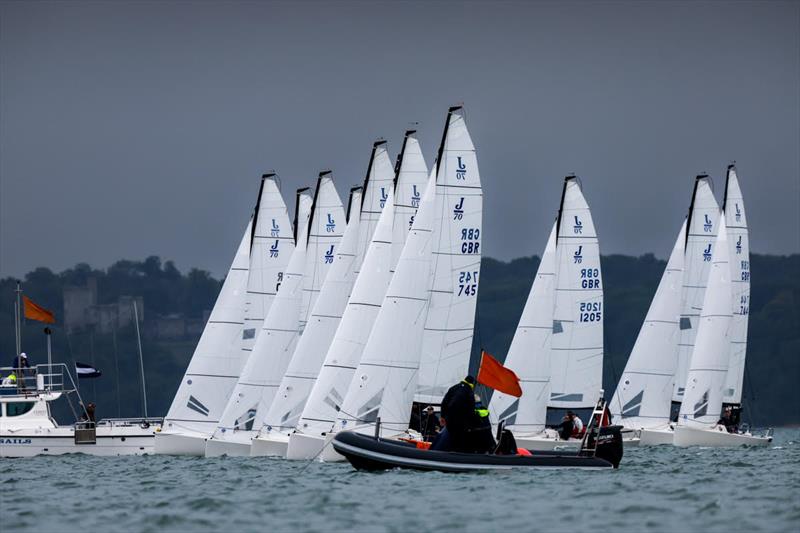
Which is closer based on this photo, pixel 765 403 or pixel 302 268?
pixel 302 268

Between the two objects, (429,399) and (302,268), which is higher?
(302,268)

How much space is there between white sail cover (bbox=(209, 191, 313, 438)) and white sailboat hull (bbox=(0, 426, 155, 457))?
3881 millimetres

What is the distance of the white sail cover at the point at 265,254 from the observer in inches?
1908

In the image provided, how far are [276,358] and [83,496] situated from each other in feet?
53.8

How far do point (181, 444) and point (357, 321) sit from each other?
9318mm

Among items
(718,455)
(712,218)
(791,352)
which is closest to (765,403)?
(791,352)

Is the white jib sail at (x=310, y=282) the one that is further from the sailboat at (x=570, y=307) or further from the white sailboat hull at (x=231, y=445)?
the sailboat at (x=570, y=307)

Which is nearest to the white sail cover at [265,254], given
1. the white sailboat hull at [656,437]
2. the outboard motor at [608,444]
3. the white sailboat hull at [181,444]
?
the white sailboat hull at [181,444]

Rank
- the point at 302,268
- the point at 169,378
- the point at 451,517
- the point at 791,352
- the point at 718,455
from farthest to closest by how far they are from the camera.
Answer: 1. the point at 791,352
2. the point at 169,378
3. the point at 302,268
4. the point at 718,455
5. the point at 451,517

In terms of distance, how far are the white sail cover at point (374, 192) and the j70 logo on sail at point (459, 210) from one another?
7051mm

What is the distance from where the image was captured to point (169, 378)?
129375 millimetres

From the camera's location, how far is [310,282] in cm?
4678

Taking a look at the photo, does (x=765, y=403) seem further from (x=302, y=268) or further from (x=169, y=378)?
(x=302, y=268)

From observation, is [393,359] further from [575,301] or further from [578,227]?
[578,227]
